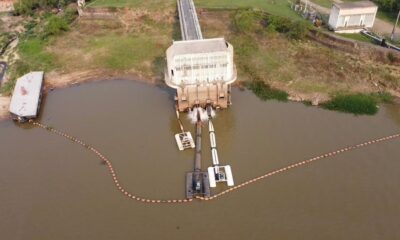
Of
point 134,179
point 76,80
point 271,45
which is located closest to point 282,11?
point 271,45

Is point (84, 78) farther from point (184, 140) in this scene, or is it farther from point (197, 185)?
point (197, 185)

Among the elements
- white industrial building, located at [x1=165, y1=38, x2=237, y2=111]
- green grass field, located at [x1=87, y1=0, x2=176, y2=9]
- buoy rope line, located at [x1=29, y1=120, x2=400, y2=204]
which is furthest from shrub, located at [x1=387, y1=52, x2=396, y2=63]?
green grass field, located at [x1=87, y1=0, x2=176, y2=9]

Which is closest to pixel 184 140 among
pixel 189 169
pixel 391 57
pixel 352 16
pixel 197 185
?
pixel 189 169

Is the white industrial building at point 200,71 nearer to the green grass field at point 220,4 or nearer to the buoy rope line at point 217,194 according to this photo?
the buoy rope line at point 217,194

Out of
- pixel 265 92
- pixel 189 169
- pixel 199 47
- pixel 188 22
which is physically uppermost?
pixel 199 47

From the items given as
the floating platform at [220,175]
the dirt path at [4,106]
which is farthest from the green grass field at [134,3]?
the floating platform at [220,175]

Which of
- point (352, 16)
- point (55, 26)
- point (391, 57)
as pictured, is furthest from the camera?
point (55, 26)

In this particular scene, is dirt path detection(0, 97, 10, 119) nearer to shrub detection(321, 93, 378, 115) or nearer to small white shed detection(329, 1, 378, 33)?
shrub detection(321, 93, 378, 115)
